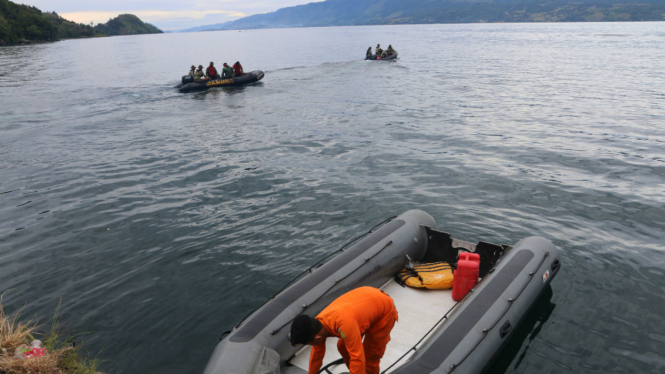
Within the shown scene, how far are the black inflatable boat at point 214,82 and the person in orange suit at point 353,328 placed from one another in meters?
26.5

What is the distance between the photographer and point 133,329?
6.79 meters

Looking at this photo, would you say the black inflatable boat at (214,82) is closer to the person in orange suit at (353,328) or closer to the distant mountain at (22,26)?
the person in orange suit at (353,328)

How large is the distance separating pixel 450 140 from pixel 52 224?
43.0 feet

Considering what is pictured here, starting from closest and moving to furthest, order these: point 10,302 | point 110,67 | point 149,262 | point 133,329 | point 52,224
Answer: point 133,329, point 10,302, point 149,262, point 52,224, point 110,67

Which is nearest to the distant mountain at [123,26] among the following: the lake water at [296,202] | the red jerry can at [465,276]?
the lake water at [296,202]

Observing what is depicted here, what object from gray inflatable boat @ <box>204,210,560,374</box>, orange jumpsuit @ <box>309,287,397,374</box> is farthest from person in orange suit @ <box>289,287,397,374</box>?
gray inflatable boat @ <box>204,210,560,374</box>

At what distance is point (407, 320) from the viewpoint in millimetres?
6281

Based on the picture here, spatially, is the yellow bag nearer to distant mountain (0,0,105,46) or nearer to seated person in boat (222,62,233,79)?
seated person in boat (222,62,233,79)

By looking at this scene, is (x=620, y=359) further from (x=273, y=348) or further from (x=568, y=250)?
(x=273, y=348)

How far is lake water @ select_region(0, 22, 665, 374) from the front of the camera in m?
6.83

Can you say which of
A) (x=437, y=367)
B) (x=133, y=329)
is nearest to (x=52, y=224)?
(x=133, y=329)

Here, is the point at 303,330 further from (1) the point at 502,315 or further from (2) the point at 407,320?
(1) the point at 502,315

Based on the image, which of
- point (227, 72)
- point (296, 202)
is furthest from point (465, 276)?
point (227, 72)

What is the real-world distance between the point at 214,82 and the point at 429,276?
25.3m
